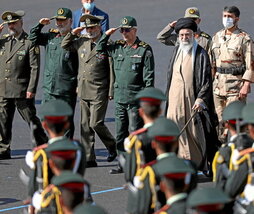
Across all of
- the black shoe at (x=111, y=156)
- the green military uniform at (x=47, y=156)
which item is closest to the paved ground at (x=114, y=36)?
the black shoe at (x=111, y=156)

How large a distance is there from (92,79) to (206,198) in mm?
7533

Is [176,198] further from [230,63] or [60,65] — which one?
[60,65]

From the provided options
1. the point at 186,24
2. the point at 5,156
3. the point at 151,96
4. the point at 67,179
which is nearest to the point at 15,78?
the point at 5,156

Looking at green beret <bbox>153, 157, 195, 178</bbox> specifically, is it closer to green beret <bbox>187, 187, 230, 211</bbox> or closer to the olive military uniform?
green beret <bbox>187, 187, 230, 211</bbox>

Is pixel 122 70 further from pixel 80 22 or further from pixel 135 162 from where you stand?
pixel 135 162

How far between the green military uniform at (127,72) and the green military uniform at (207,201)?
6.73 metres

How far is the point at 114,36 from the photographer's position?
855 inches

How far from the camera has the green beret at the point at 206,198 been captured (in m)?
5.54

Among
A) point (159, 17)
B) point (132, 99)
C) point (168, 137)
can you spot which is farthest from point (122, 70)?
point (159, 17)

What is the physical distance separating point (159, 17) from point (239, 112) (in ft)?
50.7

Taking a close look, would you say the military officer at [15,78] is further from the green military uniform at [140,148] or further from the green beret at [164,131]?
the green beret at [164,131]

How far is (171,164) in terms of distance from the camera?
629 centimetres

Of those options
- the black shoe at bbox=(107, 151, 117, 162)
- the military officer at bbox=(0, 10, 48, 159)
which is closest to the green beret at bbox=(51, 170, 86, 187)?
the black shoe at bbox=(107, 151, 117, 162)

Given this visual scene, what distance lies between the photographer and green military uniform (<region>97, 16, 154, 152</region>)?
12.4 m
